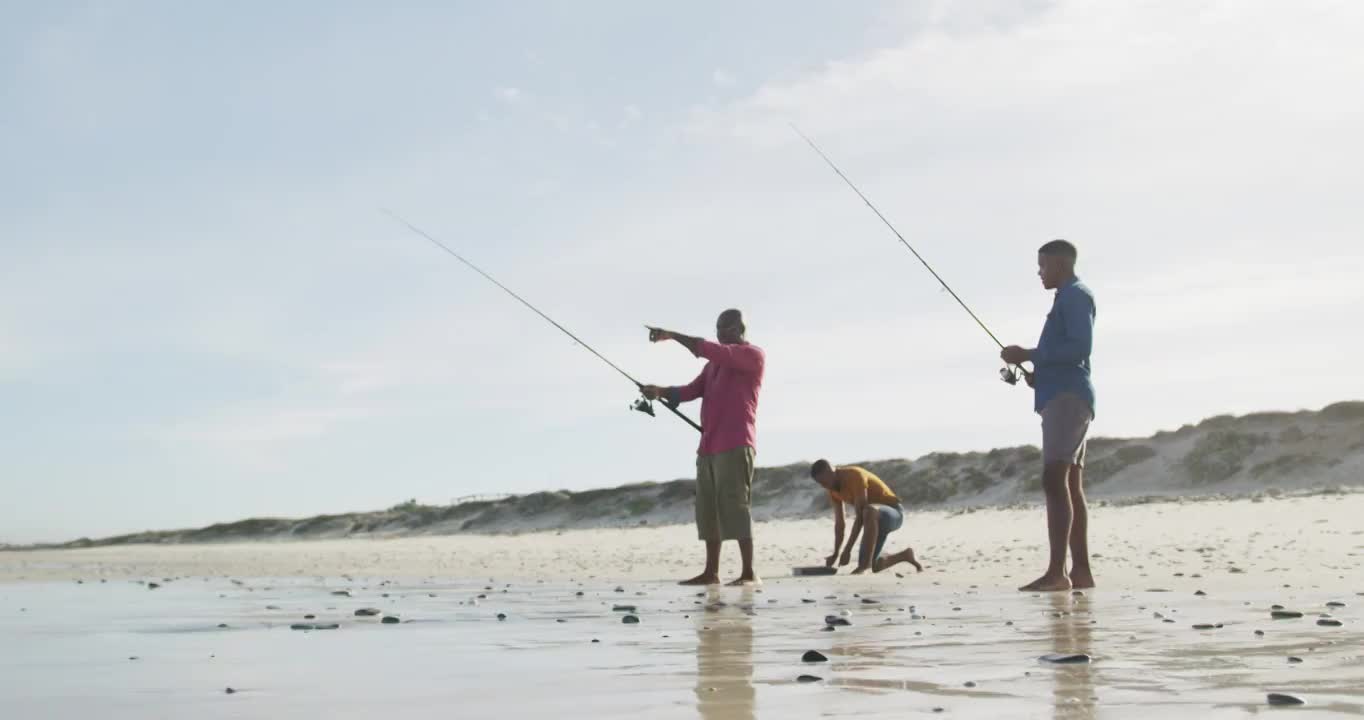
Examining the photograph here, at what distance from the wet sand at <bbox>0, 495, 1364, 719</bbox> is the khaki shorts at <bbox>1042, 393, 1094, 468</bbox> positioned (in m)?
0.76

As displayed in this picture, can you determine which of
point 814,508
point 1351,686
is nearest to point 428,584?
point 1351,686

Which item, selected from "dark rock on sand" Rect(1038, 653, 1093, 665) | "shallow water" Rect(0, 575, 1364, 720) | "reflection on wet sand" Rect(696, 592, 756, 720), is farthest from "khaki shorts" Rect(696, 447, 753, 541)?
"dark rock on sand" Rect(1038, 653, 1093, 665)

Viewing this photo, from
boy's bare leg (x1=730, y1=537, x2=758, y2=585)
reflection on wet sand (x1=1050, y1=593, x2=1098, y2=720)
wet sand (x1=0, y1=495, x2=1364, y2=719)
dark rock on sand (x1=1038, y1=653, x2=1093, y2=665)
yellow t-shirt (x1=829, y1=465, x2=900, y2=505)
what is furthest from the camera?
yellow t-shirt (x1=829, y1=465, x2=900, y2=505)

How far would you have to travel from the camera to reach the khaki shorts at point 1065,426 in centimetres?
797

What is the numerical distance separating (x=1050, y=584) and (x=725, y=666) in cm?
389

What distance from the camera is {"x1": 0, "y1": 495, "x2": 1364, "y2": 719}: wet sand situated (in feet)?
12.0

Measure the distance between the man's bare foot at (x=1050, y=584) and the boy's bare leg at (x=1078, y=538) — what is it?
0.23 metres

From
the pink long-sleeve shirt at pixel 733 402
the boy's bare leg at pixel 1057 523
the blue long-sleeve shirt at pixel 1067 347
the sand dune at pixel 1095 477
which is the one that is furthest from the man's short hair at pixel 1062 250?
the sand dune at pixel 1095 477

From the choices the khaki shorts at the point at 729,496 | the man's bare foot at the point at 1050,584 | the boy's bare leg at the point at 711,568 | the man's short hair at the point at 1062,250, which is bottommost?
the man's bare foot at the point at 1050,584

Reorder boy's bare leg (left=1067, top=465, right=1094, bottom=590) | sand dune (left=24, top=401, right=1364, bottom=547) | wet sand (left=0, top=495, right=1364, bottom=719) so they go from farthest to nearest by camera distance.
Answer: sand dune (left=24, top=401, right=1364, bottom=547) → boy's bare leg (left=1067, top=465, right=1094, bottom=590) → wet sand (left=0, top=495, right=1364, bottom=719)

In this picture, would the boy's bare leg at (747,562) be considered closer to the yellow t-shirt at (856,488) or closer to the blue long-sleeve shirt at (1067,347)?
the yellow t-shirt at (856,488)

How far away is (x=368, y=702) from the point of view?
382 cm

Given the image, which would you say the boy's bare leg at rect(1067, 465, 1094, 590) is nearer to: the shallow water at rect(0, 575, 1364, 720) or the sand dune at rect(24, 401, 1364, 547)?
the shallow water at rect(0, 575, 1364, 720)

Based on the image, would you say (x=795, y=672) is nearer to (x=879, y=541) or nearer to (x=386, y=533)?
(x=879, y=541)
